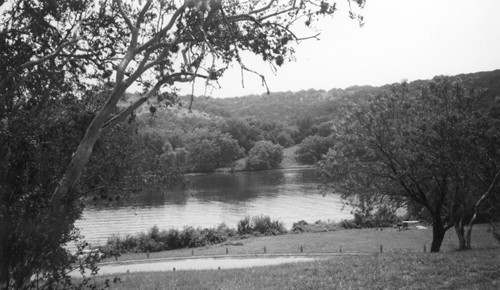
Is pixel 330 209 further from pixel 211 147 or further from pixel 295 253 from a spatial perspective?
pixel 211 147

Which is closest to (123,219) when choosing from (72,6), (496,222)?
(496,222)

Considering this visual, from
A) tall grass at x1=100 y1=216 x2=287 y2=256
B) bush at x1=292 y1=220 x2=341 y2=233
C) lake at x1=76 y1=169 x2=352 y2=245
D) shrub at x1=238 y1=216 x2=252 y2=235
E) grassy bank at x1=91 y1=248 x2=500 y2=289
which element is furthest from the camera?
lake at x1=76 y1=169 x2=352 y2=245

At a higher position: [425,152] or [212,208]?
[425,152]

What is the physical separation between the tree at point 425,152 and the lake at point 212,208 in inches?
755

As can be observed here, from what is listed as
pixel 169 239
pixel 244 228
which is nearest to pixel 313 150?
pixel 244 228

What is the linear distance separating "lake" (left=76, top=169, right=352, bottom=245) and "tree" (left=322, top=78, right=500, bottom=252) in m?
19.2

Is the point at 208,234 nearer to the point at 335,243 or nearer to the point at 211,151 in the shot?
the point at 335,243

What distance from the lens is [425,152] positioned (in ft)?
70.7

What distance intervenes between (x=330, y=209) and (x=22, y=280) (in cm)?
6576

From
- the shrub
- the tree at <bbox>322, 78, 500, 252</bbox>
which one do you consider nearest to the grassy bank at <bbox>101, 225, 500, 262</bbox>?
the shrub

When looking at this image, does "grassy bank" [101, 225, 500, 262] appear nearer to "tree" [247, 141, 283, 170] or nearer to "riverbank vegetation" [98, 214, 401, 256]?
"riverbank vegetation" [98, 214, 401, 256]

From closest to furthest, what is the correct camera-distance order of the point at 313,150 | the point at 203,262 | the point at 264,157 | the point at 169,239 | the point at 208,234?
the point at 203,262
the point at 169,239
the point at 208,234
the point at 264,157
the point at 313,150

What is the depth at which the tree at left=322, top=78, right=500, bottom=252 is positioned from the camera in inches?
808

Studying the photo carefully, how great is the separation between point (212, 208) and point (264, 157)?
7279 centimetres
